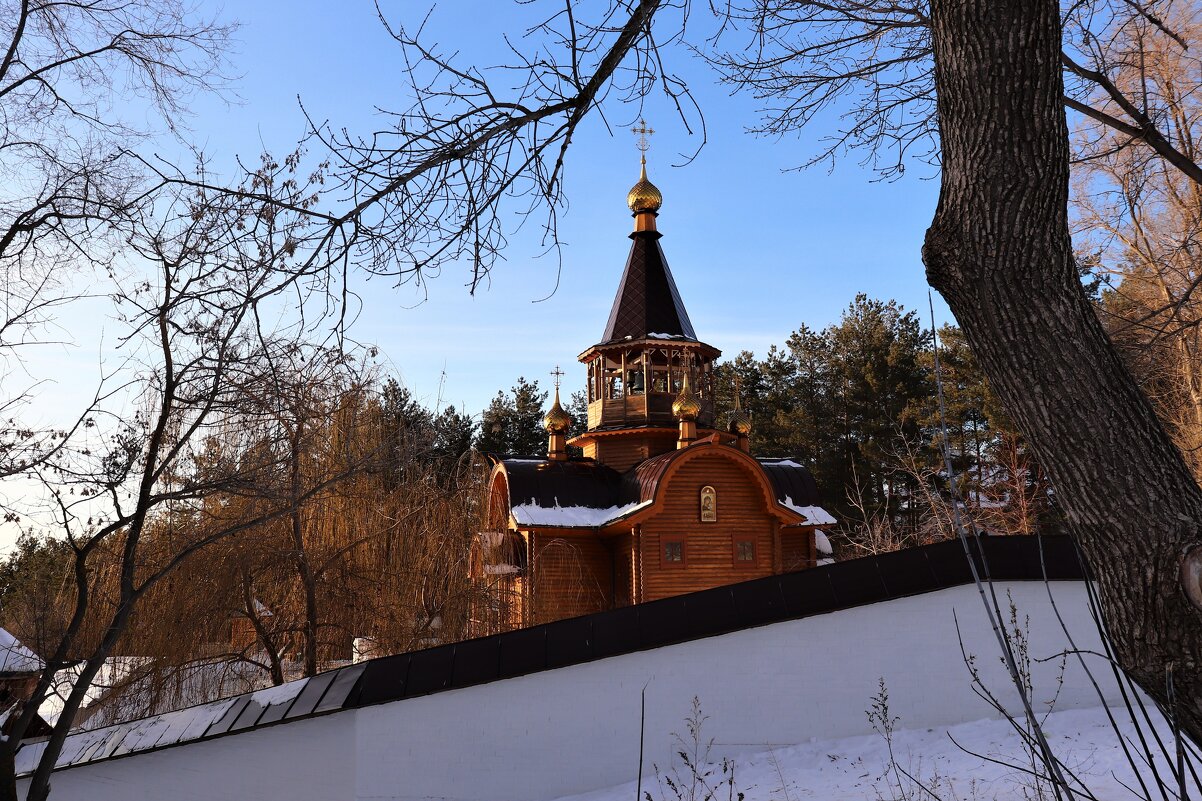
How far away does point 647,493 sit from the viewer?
18.4 m

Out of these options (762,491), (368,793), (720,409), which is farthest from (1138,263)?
(720,409)

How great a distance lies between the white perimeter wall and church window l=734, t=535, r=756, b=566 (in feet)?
41.7

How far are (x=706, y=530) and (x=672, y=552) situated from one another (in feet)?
2.89

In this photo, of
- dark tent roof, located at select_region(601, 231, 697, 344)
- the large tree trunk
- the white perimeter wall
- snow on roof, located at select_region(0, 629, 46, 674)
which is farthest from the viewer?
dark tent roof, located at select_region(601, 231, 697, 344)

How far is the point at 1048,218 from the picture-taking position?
259cm

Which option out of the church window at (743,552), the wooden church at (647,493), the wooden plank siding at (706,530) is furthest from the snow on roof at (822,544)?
the church window at (743,552)

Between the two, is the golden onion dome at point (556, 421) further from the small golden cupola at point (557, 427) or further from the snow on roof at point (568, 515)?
the snow on roof at point (568, 515)

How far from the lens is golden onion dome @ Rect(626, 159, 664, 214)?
2364 cm

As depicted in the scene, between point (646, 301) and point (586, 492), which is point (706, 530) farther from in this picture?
point (646, 301)

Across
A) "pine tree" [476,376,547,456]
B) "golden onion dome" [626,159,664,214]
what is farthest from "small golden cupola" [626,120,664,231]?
"pine tree" [476,376,547,456]

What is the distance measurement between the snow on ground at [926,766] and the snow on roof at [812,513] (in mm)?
Result: 14019

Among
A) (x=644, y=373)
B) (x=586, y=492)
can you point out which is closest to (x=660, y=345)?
(x=644, y=373)

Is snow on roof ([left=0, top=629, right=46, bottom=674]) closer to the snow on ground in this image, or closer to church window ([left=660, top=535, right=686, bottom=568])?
the snow on ground

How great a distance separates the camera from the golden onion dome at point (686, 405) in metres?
20.1
